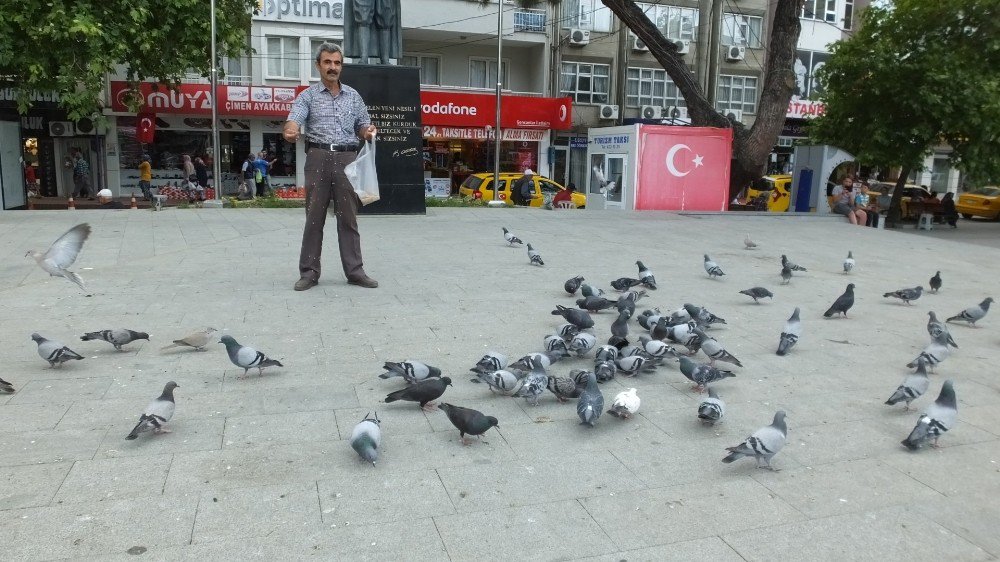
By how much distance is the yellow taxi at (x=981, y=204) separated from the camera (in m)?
28.5

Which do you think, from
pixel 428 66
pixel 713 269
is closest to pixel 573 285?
pixel 713 269

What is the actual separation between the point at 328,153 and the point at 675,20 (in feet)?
99.3

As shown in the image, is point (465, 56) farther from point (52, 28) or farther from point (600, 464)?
point (600, 464)

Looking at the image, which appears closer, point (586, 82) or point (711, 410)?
point (711, 410)

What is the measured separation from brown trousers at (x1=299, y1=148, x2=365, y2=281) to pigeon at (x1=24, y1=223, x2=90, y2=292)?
6.59 feet

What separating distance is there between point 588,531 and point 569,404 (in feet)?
4.78

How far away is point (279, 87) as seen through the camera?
27.0 metres

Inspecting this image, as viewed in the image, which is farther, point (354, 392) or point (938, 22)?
point (938, 22)

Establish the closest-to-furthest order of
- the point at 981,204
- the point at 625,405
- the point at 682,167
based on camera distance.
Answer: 1. the point at 625,405
2. the point at 682,167
3. the point at 981,204

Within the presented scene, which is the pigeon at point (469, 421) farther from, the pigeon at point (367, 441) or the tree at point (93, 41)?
the tree at point (93, 41)

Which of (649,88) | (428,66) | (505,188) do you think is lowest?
(505,188)

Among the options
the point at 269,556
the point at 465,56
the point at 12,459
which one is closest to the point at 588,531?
the point at 269,556

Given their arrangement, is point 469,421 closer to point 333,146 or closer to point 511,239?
point 333,146

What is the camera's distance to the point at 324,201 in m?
7.25
